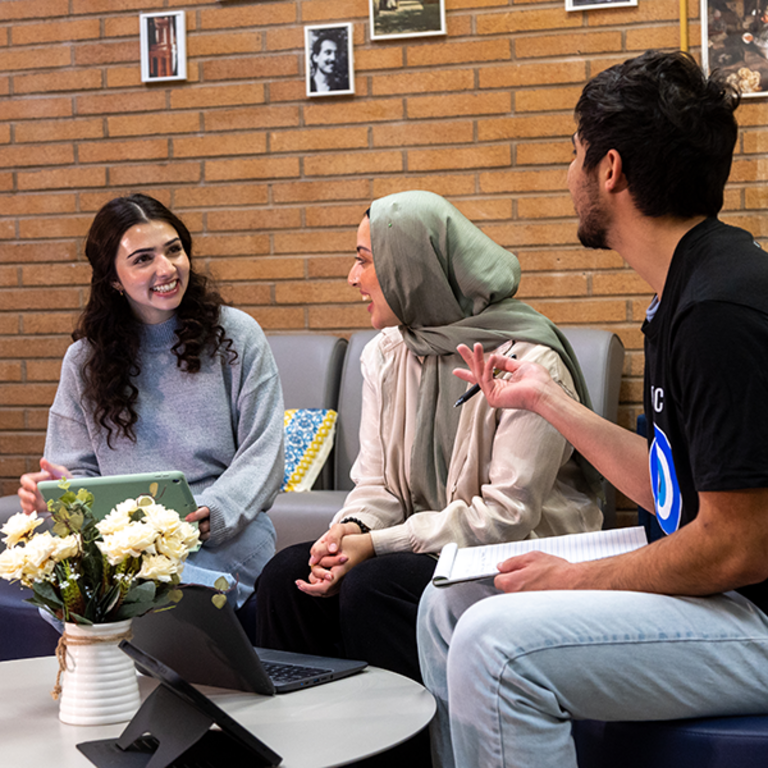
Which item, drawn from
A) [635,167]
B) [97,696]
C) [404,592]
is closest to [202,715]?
[97,696]

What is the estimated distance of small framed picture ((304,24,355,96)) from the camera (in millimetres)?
3414

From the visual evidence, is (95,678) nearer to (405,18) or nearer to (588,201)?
(588,201)

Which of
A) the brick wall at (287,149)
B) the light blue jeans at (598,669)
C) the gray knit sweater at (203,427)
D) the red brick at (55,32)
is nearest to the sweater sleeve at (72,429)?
the gray knit sweater at (203,427)

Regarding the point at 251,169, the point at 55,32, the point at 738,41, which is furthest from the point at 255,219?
the point at 738,41

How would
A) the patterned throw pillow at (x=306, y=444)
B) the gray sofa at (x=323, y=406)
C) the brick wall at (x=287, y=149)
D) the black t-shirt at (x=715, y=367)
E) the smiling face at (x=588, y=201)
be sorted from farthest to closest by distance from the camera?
the brick wall at (x=287, y=149) → the patterned throw pillow at (x=306, y=444) → the gray sofa at (x=323, y=406) → the smiling face at (x=588, y=201) → the black t-shirt at (x=715, y=367)

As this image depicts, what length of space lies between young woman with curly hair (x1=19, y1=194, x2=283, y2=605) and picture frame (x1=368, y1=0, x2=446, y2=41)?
1.45m

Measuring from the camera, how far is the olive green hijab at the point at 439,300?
1.98m

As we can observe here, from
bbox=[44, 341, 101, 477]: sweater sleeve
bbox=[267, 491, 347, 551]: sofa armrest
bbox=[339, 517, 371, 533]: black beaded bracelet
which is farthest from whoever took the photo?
bbox=[267, 491, 347, 551]: sofa armrest

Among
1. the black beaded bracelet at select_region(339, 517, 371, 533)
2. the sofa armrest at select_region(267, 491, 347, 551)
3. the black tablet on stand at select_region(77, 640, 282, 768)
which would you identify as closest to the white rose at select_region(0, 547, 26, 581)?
the black tablet on stand at select_region(77, 640, 282, 768)

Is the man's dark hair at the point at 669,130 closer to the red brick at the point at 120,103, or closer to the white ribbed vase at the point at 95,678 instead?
the white ribbed vase at the point at 95,678

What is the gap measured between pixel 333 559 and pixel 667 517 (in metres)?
0.71

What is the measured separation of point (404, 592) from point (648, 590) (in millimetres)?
621

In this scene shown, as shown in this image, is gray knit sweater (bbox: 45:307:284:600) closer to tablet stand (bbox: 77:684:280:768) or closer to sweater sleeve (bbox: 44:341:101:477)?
sweater sleeve (bbox: 44:341:101:477)

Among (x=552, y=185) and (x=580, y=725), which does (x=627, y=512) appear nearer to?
(x=552, y=185)
